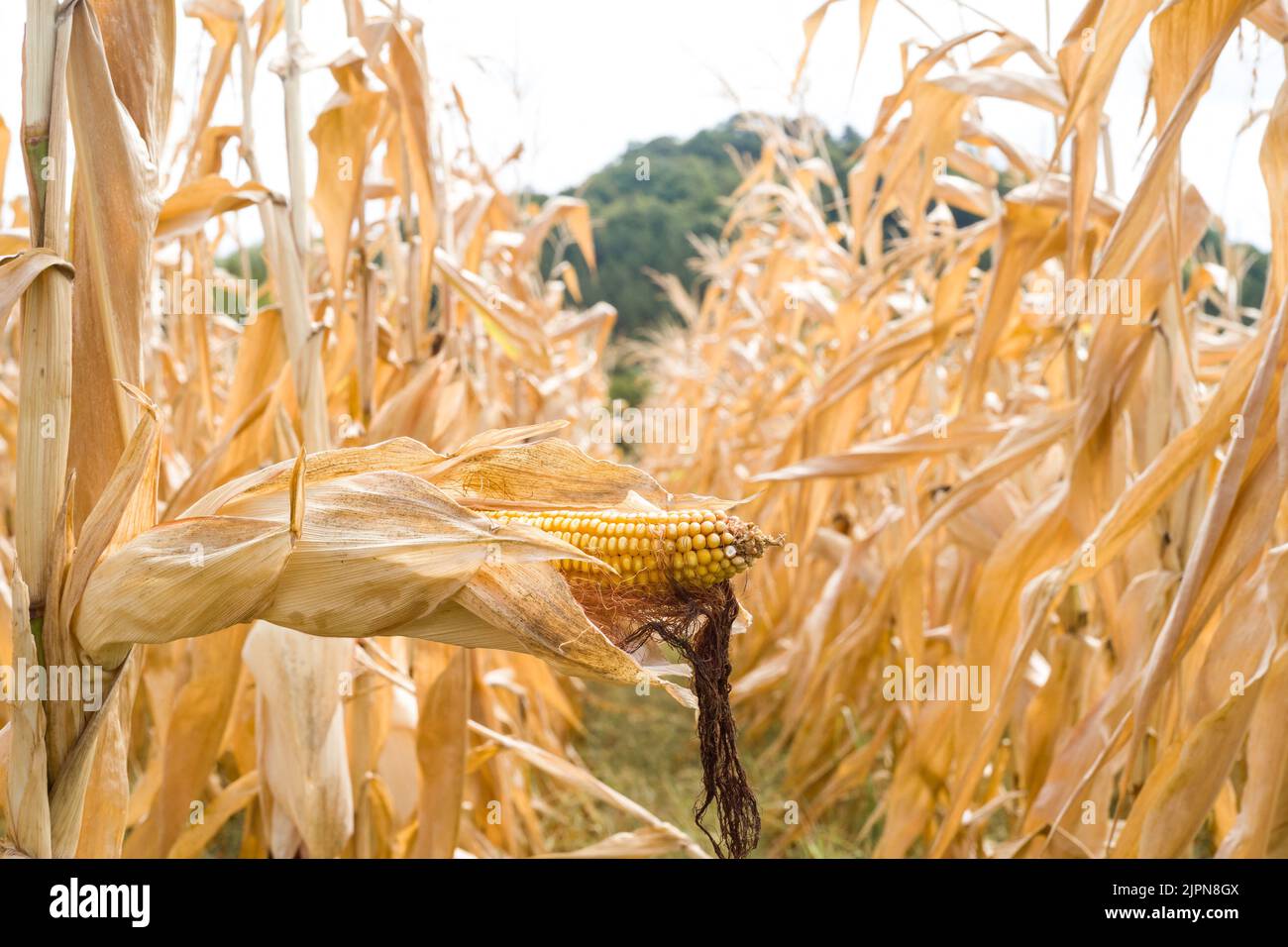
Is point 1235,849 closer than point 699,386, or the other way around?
point 1235,849

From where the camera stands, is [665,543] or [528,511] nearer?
[665,543]

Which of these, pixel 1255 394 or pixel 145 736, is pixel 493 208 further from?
pixel 1255 394

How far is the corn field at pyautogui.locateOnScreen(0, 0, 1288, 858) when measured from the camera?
21.8 inches

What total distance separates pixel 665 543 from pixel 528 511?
0.48 feet

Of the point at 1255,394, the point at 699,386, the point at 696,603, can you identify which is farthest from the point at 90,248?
the point at 699,386

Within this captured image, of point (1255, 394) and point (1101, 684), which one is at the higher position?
point (1255, 394)

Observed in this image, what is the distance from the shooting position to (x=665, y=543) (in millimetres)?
Answer: 533

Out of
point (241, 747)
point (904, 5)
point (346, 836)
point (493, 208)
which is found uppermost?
point (904, 5)

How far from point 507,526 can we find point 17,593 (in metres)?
0.28

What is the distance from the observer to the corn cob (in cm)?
52

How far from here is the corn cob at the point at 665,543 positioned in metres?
0.52

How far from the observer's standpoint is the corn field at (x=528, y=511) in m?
0.55

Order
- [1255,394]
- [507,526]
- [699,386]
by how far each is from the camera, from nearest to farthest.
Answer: [507,526] → [1255,394] → [699,386]

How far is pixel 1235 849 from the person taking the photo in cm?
86
